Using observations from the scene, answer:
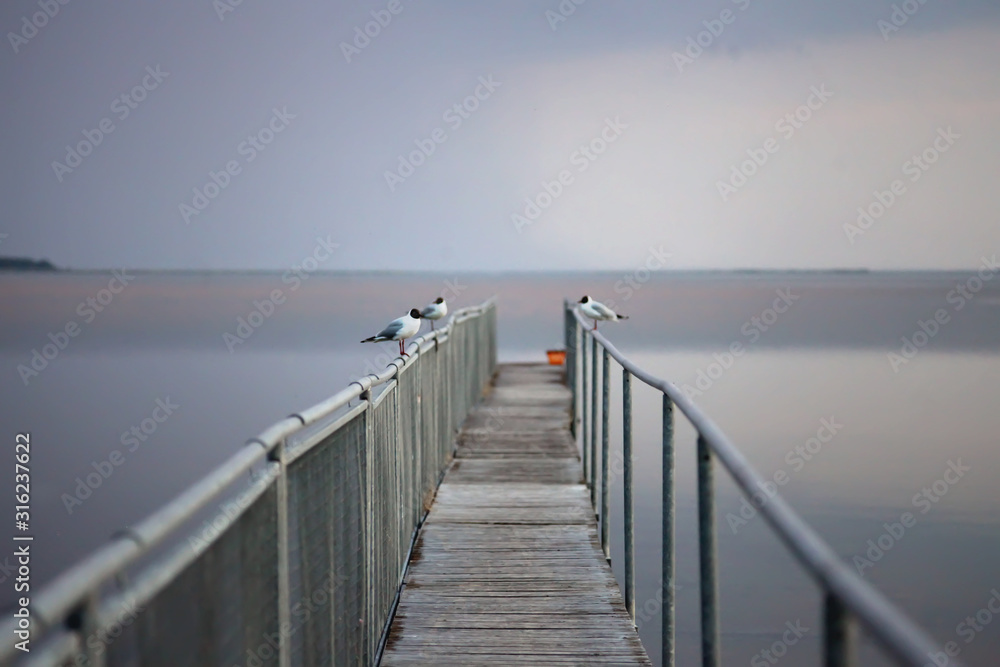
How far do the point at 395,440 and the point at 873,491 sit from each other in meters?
9.15

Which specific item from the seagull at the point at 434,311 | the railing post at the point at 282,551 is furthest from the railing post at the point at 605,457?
the seagull at the point at 434,311

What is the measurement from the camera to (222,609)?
2.12 m

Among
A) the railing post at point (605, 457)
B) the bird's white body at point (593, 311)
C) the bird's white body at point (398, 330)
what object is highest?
the bird's white body at point (593, 311)

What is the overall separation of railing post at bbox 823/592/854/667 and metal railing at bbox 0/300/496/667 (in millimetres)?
1201

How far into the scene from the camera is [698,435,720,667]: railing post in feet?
9.27

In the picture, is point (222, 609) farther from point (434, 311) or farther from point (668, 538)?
point (434, 311)

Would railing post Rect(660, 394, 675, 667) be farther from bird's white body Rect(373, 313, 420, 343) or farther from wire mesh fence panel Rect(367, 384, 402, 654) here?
bird's white body Rect(373, 313, 420, 343)

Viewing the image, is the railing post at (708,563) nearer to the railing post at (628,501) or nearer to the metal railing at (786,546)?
the metal railing at (786,546)

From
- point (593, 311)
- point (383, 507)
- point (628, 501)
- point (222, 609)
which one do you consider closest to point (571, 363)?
point (593, 311)

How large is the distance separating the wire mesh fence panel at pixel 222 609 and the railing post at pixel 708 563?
1244mm

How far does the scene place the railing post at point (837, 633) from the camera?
1647 millimetres

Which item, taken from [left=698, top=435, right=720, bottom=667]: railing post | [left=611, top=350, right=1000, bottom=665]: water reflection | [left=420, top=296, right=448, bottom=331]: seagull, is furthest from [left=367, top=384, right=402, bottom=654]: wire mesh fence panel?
[left=420, top=296, right=448, bottom=331]: seagull

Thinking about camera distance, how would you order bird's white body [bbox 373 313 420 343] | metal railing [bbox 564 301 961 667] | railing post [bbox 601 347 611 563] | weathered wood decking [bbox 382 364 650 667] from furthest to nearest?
bird's white body [bbox 373 313 420 343]
railing post [bbox 601 347 611 563]
weathered wood decking [bbox 382 364 650 667]
metal railing [bbox 564 301 961 667]

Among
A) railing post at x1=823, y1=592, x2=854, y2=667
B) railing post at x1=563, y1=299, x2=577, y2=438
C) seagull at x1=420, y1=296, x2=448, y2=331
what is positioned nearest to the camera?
railing post at x1=823, y1=592, x2=854, y2=667
